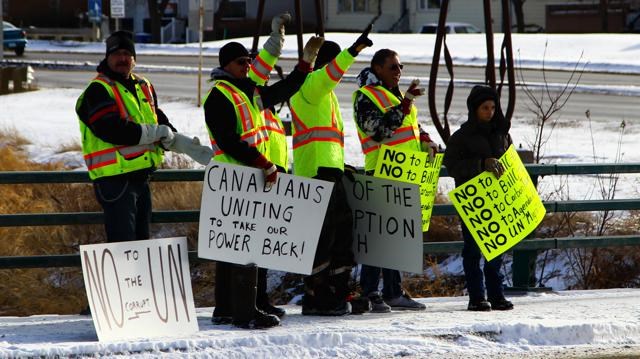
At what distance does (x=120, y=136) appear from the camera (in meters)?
6.96

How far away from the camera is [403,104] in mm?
7625

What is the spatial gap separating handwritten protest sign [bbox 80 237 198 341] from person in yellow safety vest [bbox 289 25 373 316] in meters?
0.88

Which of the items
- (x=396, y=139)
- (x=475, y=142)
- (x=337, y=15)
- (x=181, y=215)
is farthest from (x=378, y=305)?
(x=337, y=15)

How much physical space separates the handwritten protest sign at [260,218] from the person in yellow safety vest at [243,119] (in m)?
0.10

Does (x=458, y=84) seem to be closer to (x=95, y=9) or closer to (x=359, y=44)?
(x=359, y=44)

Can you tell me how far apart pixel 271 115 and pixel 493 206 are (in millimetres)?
1596

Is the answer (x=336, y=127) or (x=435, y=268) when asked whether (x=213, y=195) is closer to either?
(x=336, y=127)

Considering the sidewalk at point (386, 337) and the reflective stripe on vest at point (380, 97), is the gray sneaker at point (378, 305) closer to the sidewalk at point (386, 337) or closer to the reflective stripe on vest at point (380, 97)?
the sidewalk at point (386, 337)

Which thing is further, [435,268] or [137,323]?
[435,268]

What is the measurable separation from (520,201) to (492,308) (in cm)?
75

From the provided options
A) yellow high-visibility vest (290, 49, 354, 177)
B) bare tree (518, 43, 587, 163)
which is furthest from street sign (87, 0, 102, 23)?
yellow high-visibility vest (290, 49, 354, 177)

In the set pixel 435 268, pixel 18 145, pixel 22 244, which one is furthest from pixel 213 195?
pixel 18 145

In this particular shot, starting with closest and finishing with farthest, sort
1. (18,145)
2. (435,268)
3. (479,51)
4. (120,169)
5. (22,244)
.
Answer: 1. (120,169)
2. (435,268)
3. (22,244)
4. (18,145)
5. (479,51)

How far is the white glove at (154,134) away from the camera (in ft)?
23.1
